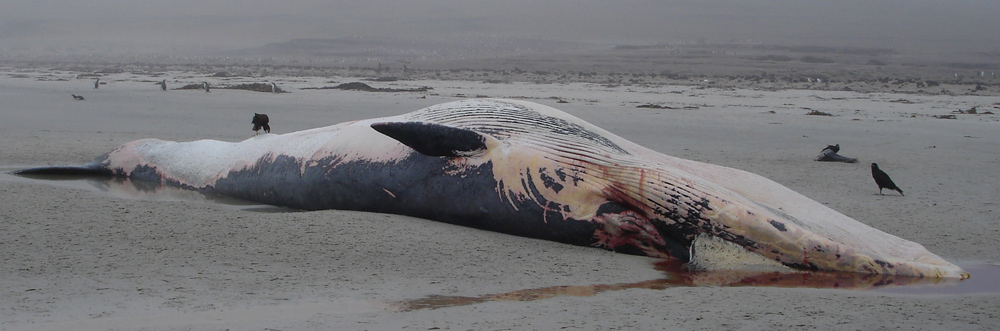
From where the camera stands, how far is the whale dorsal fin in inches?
208

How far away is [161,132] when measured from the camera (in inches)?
471

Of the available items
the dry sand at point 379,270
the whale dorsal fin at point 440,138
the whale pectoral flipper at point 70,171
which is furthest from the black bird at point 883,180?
the whale pectoral flipper at point 70,171

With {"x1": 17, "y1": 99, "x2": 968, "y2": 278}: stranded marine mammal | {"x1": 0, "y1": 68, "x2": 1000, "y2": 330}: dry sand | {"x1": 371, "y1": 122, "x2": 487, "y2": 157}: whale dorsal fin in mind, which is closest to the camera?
{"x1": 0, "y1": 68, "x2": 1000, "y2": 330}: dry sand

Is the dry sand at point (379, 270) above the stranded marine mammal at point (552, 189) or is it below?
below

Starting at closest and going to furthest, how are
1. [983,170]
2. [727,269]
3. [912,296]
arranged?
[912,296]
[727,269]
[983,170]

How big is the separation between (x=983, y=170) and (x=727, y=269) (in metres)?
6.13

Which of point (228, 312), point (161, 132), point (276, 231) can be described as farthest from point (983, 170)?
point (161, 132)

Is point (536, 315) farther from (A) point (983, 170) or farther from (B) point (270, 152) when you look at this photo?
(A) point (983, 170)

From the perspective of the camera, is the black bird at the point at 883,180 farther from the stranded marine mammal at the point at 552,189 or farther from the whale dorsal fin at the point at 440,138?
the whale dorsal fin at the point at 440,138

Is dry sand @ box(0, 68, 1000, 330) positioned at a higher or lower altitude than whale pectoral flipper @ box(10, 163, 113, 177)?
higher

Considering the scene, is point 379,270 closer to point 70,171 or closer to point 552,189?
point 552,189

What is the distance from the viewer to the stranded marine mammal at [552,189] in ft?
15.3

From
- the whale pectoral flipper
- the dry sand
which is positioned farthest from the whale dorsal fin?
the whale pectoral flipper

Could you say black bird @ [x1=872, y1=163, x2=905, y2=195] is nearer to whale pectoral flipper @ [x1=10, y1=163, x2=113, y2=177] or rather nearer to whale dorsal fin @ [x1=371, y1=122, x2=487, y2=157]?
whale dorsal fin @ [x1=371, y1=122, x2=487, y2=157]
